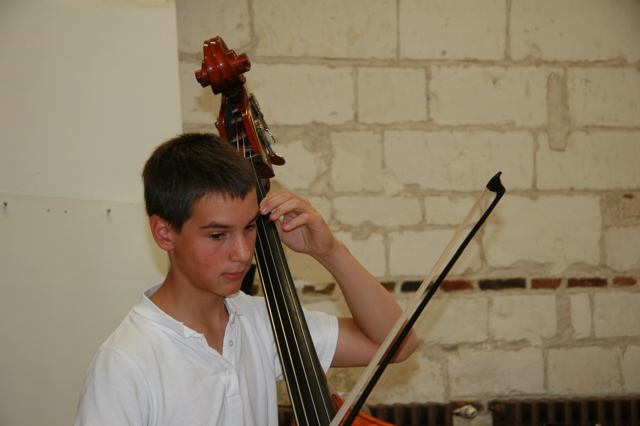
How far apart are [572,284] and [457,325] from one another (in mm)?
521

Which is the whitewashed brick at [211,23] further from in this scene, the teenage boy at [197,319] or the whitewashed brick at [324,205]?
the teenage boy at [197,319]

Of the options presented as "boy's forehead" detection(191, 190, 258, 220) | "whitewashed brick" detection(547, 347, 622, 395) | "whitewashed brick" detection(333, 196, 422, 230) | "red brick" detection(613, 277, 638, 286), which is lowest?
"whitewashed brick" detection(547, 347, 622, 395)

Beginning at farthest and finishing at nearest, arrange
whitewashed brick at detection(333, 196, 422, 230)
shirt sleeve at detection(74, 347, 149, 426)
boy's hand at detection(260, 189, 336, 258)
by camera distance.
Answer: whitewashed brick at detection(333, 196, 422, 230), boy's hand at detection(260, 189, 336, 258), shirt sleeve at detection(74, 347, 149, 426)

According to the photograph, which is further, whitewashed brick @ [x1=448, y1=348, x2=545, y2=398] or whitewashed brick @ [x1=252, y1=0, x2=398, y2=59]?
whitewashed brick @ [x1=448, y1=348, x2=545, y2=398]

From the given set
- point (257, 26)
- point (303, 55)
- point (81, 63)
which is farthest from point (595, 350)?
point (81, 63)

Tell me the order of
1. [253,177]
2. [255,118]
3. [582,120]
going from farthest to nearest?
[582,120]
[255,118]
[253,177]

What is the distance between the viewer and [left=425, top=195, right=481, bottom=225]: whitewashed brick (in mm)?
2631

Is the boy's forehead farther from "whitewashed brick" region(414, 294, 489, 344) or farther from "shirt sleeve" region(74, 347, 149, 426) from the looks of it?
"whitewashed brick" region(414, 294, 489, 344)

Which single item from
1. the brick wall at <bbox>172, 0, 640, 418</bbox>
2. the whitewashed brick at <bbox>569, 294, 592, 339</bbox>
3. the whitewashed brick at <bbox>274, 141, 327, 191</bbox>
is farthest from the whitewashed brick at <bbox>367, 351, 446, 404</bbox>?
the whitewashed brick at <bbox>274, 141, 327, 191</bbox>

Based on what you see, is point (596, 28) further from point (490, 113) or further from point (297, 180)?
point (297, 180)

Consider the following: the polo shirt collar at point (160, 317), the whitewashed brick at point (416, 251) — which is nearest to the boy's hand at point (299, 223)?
the polo shirt collar at point (160, 317)

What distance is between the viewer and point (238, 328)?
52.6 inches

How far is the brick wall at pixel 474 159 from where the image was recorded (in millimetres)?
2557

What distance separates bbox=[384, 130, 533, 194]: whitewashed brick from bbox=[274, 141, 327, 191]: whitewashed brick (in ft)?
0.96
